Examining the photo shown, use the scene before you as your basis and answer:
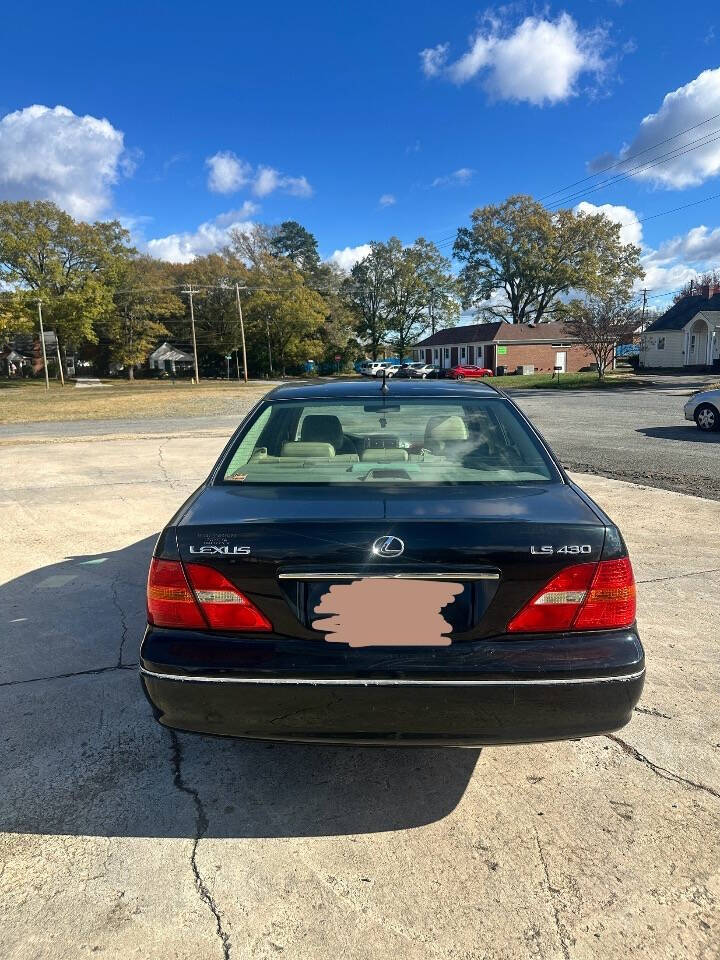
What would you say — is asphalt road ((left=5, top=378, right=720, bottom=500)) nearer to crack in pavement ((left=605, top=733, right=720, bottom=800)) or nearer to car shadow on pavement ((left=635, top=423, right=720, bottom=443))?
car shadow on pavement ((left=635, top=423, right=720, bottom=443))

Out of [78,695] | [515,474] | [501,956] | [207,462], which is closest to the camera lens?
[501,956]

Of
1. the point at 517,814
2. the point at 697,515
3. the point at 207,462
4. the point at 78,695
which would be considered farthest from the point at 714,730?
the point at 207,462

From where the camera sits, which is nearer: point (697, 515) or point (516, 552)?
point (516, 552)

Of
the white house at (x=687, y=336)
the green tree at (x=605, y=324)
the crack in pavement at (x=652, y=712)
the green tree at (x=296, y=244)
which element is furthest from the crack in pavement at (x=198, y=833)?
the green tree at (x=296, y=244)

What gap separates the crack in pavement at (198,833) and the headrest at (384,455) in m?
1.56

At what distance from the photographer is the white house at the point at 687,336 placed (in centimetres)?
4422

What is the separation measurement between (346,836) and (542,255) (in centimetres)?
6858

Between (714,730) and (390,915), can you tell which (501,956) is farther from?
(714,730)

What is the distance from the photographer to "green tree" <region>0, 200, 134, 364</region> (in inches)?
2052

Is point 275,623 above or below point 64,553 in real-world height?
above

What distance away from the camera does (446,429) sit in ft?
10.7

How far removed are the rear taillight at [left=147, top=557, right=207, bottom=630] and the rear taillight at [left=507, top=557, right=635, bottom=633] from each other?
3.48 feet

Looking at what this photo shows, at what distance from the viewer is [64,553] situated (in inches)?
214

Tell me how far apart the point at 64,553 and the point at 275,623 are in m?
4.17
